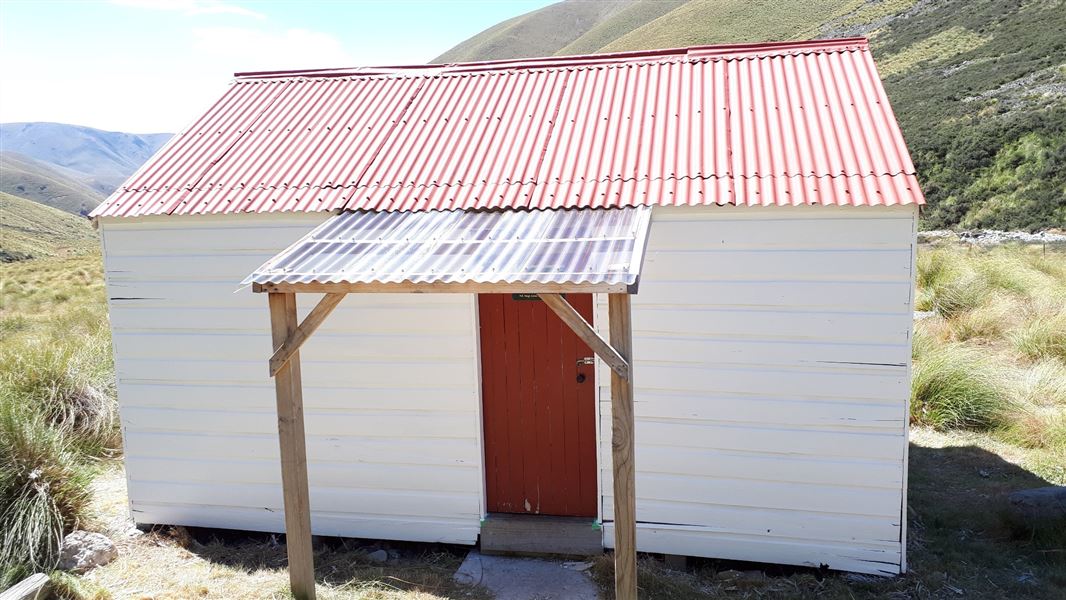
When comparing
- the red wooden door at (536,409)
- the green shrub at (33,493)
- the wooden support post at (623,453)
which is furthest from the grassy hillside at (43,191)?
the wooden support post at (623,453)

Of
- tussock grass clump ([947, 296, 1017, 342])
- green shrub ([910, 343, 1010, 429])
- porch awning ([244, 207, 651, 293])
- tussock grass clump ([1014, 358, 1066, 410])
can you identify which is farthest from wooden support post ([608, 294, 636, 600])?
tussock grass clump ([947, 296, 1017, 342])

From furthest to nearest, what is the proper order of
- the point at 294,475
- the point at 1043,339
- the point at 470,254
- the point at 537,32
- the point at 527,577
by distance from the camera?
the point at 537,32
the point at 1043,339
the point at 527,577
the point at 294,475
the point at 470,254

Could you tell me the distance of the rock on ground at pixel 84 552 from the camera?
569 cm

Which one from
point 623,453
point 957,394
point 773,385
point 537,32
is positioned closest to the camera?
point 623,453

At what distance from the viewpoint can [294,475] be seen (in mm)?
4883

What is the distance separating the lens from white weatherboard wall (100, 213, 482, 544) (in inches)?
230

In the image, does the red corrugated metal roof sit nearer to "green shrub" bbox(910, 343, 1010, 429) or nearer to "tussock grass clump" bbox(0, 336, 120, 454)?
"tussock grass clump" bbox(0, 336, 120, 454)

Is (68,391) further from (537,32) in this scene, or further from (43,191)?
(43,191)

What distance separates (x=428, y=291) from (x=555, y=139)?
2.58 metres

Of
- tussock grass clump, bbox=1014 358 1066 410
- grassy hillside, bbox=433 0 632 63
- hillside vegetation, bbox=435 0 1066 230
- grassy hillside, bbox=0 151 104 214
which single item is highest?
grassy hillside, bbox=433 0 632 63

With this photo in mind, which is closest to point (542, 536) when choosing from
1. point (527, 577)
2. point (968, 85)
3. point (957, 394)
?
point (527, 577)

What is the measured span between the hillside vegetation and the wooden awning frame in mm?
22212

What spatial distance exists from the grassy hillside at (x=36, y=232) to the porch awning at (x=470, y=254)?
49171 millimetres

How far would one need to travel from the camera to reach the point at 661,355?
549 centimetres
